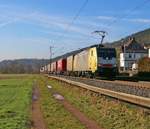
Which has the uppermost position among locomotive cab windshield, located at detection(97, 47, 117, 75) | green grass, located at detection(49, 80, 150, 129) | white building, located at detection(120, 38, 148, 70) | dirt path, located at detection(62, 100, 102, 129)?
white building, located at detection(120, 38, 148, 70)

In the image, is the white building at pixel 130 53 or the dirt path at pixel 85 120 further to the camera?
the white building at pixel 130 53

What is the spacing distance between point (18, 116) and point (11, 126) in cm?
313

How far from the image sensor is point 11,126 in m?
14.5

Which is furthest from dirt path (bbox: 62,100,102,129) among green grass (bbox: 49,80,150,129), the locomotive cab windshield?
the locomotive cab windshield

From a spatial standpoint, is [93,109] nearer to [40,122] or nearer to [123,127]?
[40,122]

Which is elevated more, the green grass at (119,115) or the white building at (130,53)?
the white building at (130,53)

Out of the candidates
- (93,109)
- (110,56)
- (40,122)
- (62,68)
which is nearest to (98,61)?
Result: (110,56)

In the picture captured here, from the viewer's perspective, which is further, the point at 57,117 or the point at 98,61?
the point at 98,61

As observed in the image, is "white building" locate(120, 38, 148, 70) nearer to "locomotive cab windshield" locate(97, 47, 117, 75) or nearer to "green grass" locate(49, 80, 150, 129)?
"locomotive cab windshield" locate(97, 47, 117, 75)

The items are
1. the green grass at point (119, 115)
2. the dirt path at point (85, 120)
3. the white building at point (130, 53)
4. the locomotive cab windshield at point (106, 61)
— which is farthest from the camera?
the white building at point (130, 53)

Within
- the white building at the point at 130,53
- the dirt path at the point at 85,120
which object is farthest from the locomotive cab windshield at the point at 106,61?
the white building at the point at 130,53

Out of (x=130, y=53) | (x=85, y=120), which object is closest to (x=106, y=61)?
(x=85, y=120)

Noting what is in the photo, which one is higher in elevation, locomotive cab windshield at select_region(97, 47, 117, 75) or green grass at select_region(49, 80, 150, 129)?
locomotive cab windshield at select_region(97, 47, 117, 75)

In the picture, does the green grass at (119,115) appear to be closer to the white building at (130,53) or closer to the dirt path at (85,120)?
the dirt path at (85,120)
